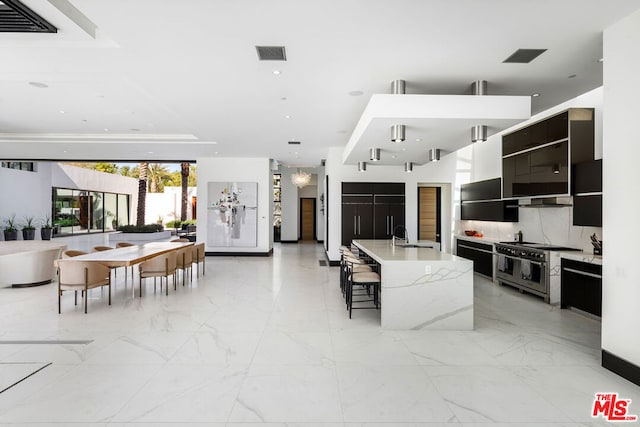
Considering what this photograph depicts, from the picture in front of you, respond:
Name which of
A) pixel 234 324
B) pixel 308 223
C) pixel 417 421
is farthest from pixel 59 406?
pixel 308 223

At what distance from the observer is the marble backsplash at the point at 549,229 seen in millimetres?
5410

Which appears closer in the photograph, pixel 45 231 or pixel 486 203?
pixel 486 203

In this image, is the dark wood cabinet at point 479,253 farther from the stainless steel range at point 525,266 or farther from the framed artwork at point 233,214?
the framed artwork at point 233,214

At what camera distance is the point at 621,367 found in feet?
9.87

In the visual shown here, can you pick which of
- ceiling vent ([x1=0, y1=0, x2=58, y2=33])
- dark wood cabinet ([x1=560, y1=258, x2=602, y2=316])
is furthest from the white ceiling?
dark wood cabinet ([x1=560, y1=258, x2=602, y2=316])

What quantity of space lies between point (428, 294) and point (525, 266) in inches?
105

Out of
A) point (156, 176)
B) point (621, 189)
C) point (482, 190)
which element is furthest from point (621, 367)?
point (156, 176)

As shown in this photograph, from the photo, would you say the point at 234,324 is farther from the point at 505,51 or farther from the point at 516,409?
the point at 505,51

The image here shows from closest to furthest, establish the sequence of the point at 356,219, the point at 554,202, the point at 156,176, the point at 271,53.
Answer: the point at 271,53, the point at 554,202, the point at 356,219, the point at 156,176

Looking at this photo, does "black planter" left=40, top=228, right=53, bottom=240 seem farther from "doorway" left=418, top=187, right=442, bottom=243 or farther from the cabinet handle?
the cabinet handle

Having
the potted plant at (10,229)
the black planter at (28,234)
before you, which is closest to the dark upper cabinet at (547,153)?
the potted plant at (10,229)

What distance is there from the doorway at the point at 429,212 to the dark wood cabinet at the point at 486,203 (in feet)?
2.70

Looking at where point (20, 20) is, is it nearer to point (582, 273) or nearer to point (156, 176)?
point (582, 273)

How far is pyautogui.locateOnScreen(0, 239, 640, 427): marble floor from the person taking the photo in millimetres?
2438
